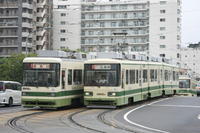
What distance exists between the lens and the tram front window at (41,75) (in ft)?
77.1

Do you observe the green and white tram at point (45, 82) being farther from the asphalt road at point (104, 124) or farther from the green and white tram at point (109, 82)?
the asphalt road at point (104, 124)

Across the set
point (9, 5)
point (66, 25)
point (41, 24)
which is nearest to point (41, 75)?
point (9, 5)

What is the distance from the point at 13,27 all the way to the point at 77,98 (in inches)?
2685

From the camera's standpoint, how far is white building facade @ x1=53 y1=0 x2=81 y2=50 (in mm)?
109500

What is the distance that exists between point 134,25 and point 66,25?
16.2 m

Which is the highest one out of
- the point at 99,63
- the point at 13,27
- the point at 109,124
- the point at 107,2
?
the point at 107,2

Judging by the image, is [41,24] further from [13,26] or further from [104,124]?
[104,124]

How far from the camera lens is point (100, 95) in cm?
2492

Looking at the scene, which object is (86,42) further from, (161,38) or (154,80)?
Answer: (154,80)

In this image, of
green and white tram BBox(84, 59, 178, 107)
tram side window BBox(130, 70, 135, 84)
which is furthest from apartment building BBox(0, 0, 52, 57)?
green and white tram BBox(84, 59, 178, 107)

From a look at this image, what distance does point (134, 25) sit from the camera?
109625 millimetres

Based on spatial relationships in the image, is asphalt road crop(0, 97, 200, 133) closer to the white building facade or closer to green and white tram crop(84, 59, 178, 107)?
green and white tram crop(84, 59, 178, 107)

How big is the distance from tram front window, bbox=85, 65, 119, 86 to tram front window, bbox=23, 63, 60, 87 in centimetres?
236

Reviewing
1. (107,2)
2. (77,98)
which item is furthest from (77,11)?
(77,98)
